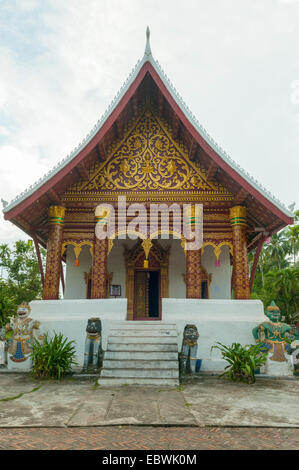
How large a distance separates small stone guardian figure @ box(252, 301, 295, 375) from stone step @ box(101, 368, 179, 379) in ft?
7.21

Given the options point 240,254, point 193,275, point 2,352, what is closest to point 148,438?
point 2,352

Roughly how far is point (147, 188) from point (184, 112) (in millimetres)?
2202

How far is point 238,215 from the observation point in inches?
344

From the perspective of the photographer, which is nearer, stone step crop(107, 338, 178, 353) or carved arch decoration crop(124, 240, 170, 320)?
stone step crop(107, 338, 178, 353)

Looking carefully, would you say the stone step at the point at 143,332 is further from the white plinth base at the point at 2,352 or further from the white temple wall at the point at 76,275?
the white temple wall at the point at 76,275

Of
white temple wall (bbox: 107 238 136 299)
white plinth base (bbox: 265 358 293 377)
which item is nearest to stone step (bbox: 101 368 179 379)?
white plinth base (bbox: 265 358 293 377)

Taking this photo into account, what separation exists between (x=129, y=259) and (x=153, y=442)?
8.05 metres

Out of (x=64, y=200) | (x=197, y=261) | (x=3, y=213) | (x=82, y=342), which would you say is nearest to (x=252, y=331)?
(x=197, y=261)

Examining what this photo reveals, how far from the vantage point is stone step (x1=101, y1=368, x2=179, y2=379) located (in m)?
5.91

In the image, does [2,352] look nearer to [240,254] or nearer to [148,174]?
[148,174]

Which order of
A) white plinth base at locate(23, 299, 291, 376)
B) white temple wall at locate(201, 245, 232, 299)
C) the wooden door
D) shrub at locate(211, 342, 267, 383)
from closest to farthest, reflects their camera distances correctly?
shrub at locate(211, 342, 267, 383)
white plinth base at locate(23, 299, 291, 376)
the wooden door
white temple wall at locate(201, 245, 232, 299)

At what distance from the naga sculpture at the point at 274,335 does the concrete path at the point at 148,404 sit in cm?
80

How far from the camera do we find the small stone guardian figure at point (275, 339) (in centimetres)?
671

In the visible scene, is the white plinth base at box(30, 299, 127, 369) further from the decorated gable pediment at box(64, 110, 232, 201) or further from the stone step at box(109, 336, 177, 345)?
the decorated gable pediment at box(64, 110, 232, 201)
